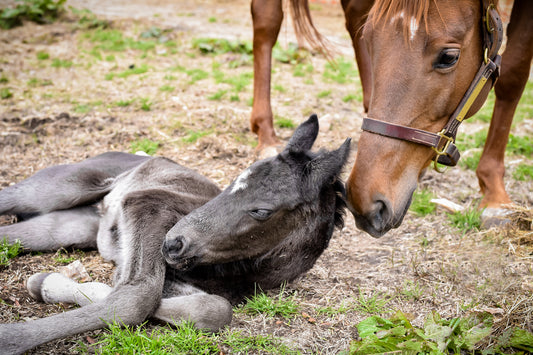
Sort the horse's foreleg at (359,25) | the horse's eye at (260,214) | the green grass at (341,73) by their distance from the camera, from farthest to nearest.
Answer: the green grass at (341,73), the horse's foreleg at (359,25), the horse's eye at (260,214)

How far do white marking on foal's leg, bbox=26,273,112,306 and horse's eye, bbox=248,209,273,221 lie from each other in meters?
1.03

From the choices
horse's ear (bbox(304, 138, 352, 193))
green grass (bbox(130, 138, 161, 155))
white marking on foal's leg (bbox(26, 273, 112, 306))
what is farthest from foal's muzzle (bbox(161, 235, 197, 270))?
green grass (bbox(130, 138, 161, 155))

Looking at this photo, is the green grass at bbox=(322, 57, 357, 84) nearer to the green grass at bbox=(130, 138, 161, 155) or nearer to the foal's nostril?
the green grass at bbox=(130, 138, 161, 155)

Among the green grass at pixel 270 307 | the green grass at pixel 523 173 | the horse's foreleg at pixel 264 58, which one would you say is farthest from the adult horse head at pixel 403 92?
the green grass at pixel 523 173

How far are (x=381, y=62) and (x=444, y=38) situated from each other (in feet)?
1.20

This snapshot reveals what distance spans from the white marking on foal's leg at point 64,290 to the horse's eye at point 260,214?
1.03 metres

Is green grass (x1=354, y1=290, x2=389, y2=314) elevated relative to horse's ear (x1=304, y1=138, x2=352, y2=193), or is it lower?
lower

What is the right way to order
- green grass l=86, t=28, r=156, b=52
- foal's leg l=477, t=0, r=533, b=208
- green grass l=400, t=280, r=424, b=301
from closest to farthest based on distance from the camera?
green grass l=400, t=280, r=424, b=301
foal's leg l=477, t=0, r=533, b=208
green grass l=86, t=28, r=156, b=52

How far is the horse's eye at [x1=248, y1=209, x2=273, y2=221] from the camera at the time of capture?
106 inches

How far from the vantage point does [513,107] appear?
4.21 meters

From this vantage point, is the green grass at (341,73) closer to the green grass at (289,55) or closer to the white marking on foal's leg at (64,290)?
the green grass at (289,55)

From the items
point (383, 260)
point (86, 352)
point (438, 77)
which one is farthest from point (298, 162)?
point (86, 352)

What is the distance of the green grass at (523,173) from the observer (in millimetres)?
4988

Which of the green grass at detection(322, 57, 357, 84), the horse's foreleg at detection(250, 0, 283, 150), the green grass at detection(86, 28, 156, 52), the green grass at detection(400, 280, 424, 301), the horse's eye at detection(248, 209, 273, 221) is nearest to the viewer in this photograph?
the horse's eye at detection(248, 209, 273, 221)
